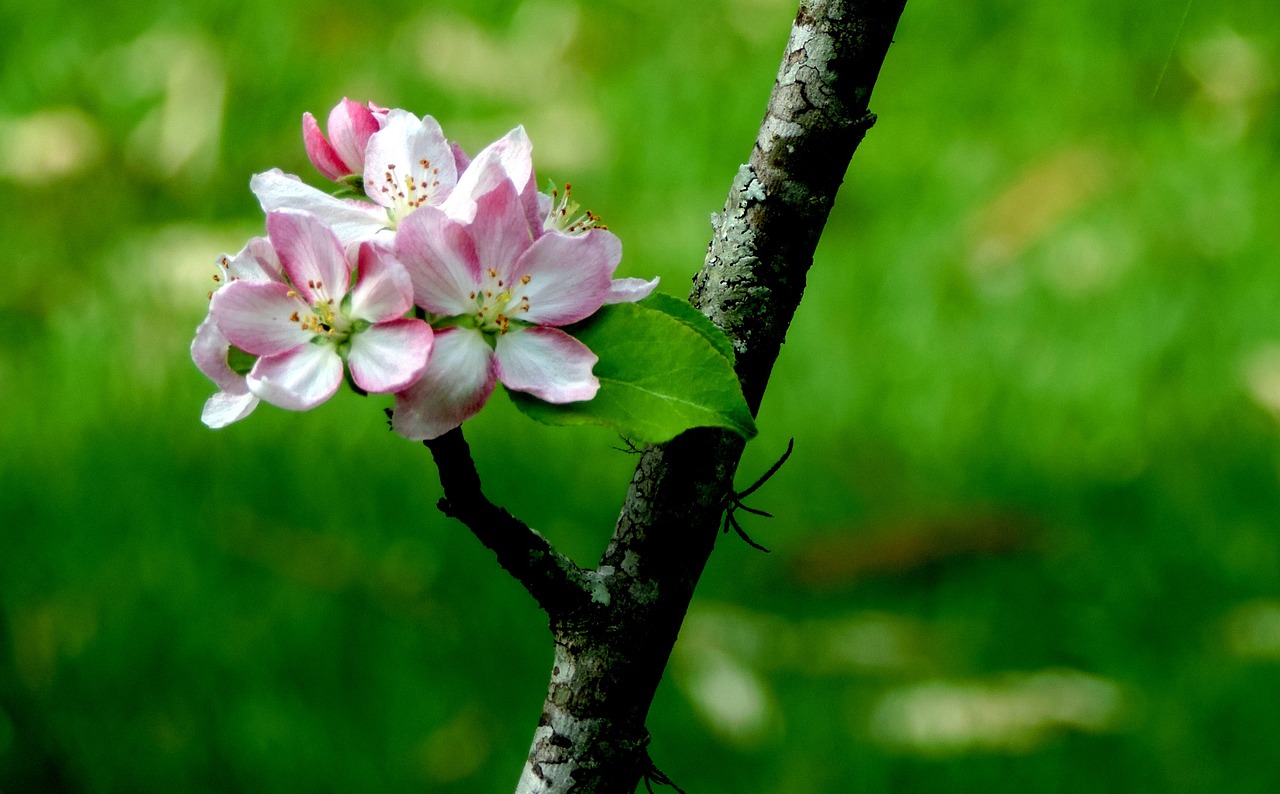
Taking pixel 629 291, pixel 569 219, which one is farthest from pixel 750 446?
pixel 629 291

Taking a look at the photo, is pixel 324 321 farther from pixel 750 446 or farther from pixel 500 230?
pixel 750 446

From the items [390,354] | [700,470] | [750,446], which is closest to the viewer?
[390,354]

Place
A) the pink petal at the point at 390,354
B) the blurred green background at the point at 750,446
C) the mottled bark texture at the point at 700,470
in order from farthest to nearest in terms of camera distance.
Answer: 1. the blurred green background at the point at 750,446
2. the mottled bark texture at the point at 700,470
3. the pink petal at the point at 390,354

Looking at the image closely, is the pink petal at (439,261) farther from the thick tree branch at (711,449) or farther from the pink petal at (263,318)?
the thick tree branch at (711,449)

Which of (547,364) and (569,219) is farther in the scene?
(569,219)

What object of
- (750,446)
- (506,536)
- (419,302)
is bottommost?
(750,446)

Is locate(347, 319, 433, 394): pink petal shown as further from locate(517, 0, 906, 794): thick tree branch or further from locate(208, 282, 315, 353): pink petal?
locate(517, 0, 906, 794): thick tree branch

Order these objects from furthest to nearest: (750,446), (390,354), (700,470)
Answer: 1. (750,446)
2. (700,470)
3. (390,354)

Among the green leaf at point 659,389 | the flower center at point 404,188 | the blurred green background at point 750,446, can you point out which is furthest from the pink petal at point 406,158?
the blurred green background at point 750,446
